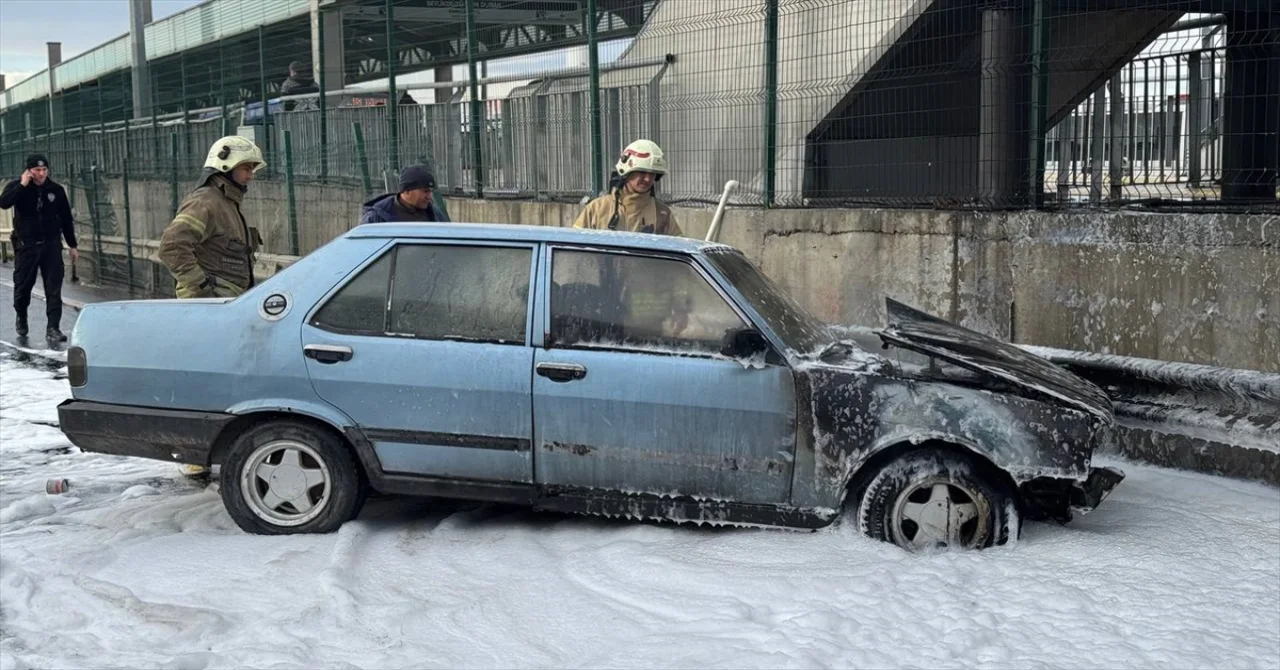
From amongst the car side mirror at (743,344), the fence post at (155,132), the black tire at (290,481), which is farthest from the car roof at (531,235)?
the fence post at (155,132)

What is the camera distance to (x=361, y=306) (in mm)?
5309

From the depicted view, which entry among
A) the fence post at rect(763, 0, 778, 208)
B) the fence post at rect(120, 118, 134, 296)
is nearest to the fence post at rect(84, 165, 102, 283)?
the fence post at rect(120, 118, 134, 296)

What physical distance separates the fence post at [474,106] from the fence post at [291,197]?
9.91 ft

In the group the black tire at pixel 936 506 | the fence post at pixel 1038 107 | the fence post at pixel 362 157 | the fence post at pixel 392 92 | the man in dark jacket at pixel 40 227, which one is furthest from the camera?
the fence post at pixel 362 157

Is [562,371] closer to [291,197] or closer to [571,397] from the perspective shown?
[571,397]

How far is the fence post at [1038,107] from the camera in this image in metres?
7.64

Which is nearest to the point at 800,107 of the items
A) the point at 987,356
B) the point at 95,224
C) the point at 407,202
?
the point at 407,202

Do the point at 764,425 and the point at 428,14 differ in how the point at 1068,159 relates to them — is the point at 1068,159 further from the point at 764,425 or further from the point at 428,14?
the point at 428,14

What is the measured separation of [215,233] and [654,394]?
10.7 ft

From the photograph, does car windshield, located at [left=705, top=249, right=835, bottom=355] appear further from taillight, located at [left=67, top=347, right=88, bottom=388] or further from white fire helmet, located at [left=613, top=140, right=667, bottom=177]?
taillight, located at [left=67, top=347, right=88, bottom=388]

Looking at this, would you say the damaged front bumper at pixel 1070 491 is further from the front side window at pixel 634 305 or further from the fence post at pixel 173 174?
the fence post at pixel 173 174

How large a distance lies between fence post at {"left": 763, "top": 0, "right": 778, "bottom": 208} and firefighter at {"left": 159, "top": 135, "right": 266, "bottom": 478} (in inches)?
158

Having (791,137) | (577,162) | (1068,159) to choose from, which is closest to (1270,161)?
(1068,159)

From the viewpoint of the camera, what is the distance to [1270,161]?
9484 mm
